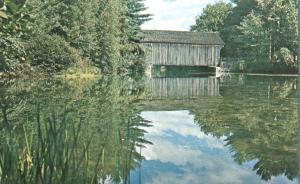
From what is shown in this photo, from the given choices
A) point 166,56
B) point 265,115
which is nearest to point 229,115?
point 265,115

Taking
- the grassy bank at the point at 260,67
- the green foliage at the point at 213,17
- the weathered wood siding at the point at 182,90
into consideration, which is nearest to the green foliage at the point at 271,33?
the grassy bank at the point at 260,67

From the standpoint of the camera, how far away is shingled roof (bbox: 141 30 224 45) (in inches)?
1526

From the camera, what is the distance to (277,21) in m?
36.5

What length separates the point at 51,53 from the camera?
24.6 meters

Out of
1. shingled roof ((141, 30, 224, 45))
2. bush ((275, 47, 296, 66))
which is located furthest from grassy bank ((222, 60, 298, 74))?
shingled roof ((141, 30, 224, 45))

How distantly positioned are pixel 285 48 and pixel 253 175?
3036 cm

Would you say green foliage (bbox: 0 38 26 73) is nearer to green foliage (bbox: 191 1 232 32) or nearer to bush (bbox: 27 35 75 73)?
bush (bbox: 27 35 75 73)

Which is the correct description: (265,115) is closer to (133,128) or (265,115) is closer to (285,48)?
(133,128)

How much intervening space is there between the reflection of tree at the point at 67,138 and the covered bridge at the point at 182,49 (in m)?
24.5

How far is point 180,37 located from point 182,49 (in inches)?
43.4

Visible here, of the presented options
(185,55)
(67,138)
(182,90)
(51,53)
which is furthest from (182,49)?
(67,138)

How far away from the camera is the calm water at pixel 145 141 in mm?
2455

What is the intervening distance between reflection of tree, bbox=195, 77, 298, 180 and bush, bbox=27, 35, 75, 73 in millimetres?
12168

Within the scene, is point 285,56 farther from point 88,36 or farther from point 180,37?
point 88,36
